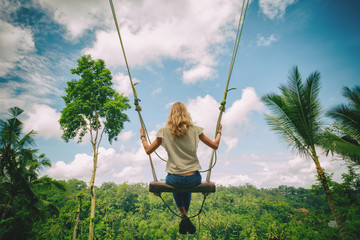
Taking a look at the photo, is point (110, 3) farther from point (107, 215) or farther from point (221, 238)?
point (221, 238)

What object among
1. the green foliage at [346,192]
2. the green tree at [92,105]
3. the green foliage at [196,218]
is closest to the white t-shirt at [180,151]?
the green tree at [92,105]

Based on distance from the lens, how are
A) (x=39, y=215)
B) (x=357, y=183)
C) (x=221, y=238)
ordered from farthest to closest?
(x=221, y=238) → (x=357, y=183) → (x=39, y=215)

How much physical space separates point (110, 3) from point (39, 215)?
11.2m

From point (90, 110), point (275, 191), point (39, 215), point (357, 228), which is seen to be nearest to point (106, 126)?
point (90, 110)

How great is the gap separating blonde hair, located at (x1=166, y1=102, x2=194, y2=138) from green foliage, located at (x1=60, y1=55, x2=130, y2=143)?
358 inches

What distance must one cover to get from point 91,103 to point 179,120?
9.93 metres

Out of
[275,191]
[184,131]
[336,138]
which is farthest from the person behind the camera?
[275,191]

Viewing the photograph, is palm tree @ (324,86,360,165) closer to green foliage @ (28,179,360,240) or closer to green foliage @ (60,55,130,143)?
green foliage @ (60,55,130,143)

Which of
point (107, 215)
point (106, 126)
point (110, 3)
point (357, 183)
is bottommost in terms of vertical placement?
point (107, 215)

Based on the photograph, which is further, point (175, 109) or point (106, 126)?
point (106, 126)

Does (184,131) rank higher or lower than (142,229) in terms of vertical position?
higher

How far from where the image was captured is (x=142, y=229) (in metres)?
34.7

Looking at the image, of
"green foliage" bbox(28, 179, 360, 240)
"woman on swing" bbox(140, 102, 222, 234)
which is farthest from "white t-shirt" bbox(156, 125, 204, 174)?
"green foliage" bbox(28, 179, 360, 240)

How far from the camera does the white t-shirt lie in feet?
6.36
